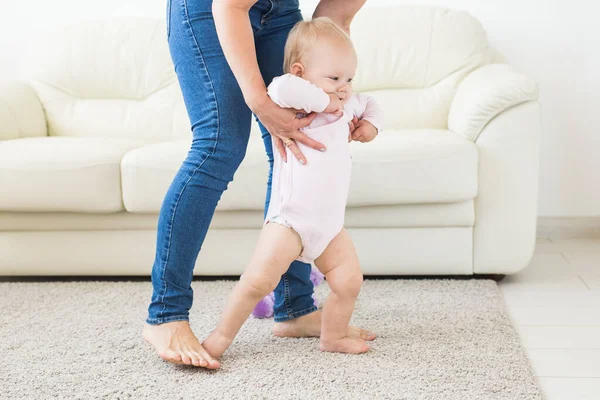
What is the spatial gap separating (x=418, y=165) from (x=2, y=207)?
1275 millimetres

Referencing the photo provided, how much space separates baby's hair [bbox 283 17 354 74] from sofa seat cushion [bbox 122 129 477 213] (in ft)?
2.45

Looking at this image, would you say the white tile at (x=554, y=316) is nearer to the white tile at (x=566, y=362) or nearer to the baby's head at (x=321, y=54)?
the white tile at (x=566, y=362)

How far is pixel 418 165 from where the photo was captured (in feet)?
7.00

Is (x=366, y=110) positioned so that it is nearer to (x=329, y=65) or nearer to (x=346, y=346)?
(x=329, y=65)

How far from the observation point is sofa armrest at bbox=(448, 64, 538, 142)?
7.10ft

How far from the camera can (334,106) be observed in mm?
1431

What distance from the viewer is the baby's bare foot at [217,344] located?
1504 mm

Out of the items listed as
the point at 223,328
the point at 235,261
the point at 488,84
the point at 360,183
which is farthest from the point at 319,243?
the point at 488,84

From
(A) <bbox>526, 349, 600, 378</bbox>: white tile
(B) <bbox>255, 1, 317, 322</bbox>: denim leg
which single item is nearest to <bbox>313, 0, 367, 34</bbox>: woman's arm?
(B) <bbox>255, 1, 317, 322</bbox>: denim leg

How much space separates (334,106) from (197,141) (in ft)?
0.93

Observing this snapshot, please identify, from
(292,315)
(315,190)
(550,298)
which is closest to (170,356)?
(292,315)

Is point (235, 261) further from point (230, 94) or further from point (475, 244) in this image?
point (230, 94)

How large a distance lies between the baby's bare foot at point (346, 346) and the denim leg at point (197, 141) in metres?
0.34

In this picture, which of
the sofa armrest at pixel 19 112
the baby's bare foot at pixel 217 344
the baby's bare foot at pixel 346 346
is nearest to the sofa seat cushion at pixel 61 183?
the sofa armrest at pixel 19 112
